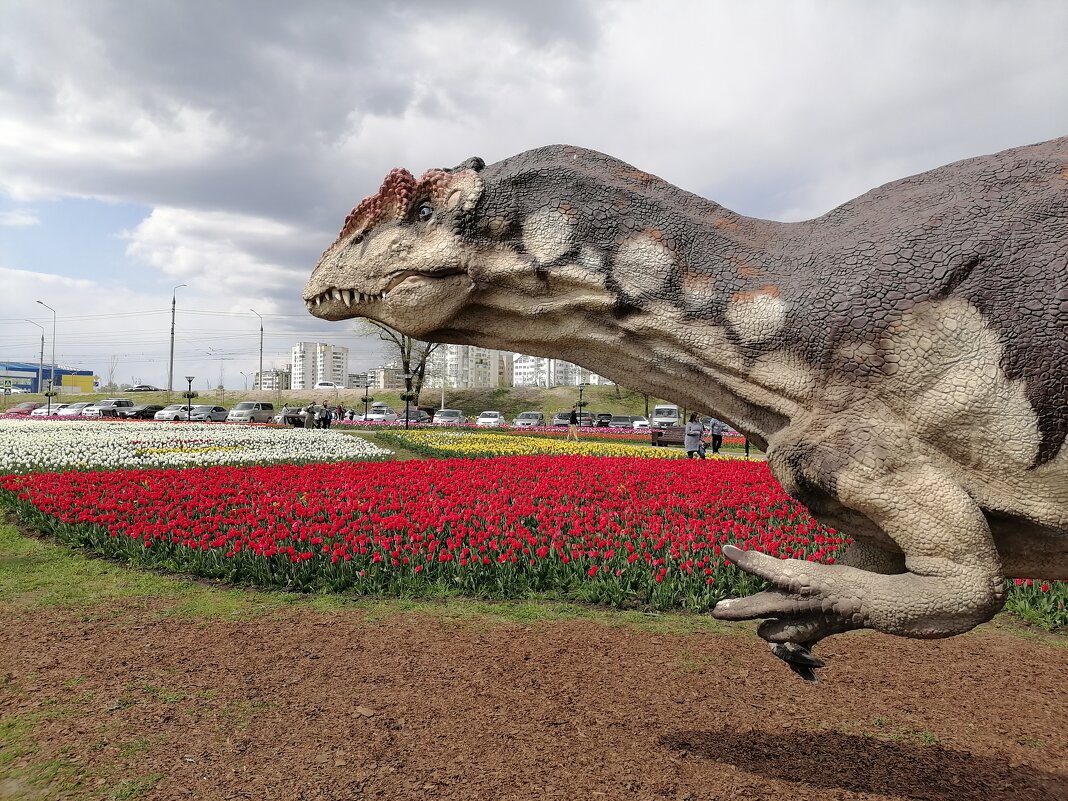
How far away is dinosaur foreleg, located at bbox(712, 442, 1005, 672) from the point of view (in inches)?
75.2

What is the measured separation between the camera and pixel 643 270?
2229 mm

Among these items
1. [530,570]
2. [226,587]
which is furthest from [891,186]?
[226,587]

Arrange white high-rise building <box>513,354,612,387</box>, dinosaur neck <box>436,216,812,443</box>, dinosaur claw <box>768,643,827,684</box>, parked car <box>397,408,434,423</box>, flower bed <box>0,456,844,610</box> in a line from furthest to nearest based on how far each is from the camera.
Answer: white high-rise building <box>513,354,612,387</box> → parked car <box>397,408,434,423</box> → flower bed <box>0,456,844,610</box> → dinosaur neck <box>436,216,812,443</box> → dinosaur claw <box>768,643,827,684</box>

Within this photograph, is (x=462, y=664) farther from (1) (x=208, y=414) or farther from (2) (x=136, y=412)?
(2) (x=136, y=412)

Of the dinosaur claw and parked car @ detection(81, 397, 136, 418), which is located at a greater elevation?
the dinosaur claw

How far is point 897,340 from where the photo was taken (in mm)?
1987

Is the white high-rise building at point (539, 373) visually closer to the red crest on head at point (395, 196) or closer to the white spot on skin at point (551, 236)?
the red crest on head at point (395, 196)

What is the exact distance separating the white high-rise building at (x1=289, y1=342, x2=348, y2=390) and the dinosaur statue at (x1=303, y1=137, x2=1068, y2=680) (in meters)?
143

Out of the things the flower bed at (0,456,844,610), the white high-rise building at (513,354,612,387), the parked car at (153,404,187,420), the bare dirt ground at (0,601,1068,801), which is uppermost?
the white high-rise building at (513,354,612,387)

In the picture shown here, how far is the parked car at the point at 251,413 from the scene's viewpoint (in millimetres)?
36938

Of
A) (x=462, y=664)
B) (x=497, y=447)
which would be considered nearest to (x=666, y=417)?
(x=497, y=447)

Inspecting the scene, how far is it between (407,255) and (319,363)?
15922 cm

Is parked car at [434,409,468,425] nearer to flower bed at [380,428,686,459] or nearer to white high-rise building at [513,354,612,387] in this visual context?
flower bed at [380,428,686,459]

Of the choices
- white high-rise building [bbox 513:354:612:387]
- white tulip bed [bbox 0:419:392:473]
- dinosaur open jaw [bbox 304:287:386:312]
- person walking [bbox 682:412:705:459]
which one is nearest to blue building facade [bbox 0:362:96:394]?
white high-rise building [bbox 513:354:612:387]
